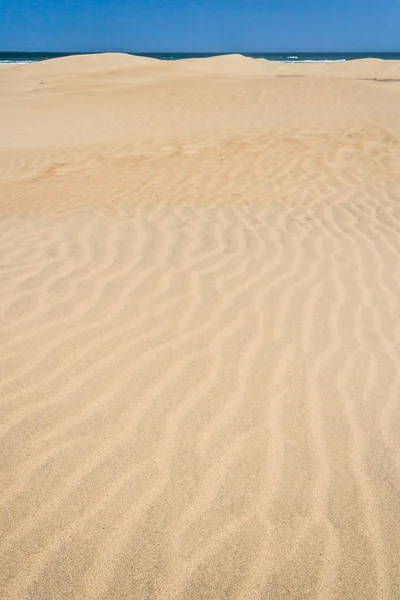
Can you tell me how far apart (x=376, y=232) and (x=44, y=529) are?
416 centimetres

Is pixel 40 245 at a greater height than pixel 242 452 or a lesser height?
greater

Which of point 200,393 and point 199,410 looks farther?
point 200,393

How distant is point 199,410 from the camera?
2.47 m

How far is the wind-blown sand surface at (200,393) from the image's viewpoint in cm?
178

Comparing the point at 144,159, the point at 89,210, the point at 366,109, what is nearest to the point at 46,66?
the point at 366,109

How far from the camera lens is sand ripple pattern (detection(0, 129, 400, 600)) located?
1771 mm

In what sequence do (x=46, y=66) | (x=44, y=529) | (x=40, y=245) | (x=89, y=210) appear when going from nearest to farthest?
(x=44, y=529) < (x=40, y=245) < (x=89, y=210) < (x=46, y=66)

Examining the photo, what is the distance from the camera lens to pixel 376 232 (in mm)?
4969

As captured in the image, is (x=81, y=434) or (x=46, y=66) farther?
(x=46, y=66)

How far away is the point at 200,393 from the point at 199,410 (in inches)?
5.2

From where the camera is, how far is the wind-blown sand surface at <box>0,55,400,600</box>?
1.78 metres

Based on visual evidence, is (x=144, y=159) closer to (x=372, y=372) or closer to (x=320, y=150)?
(x=320, y=150)

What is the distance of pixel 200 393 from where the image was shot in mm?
2588

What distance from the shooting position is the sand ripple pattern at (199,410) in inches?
69.7
